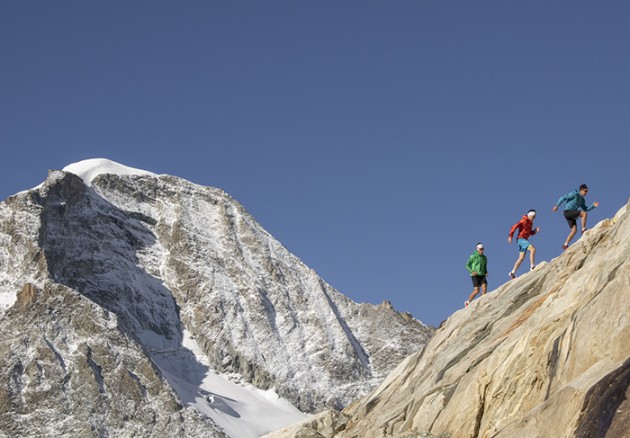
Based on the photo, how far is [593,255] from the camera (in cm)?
3133

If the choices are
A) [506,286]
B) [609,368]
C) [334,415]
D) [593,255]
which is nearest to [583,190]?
[506,286]

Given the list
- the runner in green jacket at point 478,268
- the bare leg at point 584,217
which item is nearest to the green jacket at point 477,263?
the runner in green jacket at point 478,268

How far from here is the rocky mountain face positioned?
23438 millimetres

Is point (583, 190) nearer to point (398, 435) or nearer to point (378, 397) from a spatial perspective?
point (378, 397)

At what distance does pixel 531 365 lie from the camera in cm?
2750

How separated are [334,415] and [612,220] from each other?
1170 centimetres

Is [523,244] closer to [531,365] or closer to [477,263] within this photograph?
[477,263]

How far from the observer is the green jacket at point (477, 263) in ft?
135

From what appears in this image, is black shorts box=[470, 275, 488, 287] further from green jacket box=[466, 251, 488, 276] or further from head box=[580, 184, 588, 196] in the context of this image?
head box=[580, 184, 588, 196]

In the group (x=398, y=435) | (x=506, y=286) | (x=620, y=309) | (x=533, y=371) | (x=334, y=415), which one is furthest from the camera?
(x=334, y=415)

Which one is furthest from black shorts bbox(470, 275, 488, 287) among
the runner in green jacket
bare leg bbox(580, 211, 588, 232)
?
bare leg bbox(580, 211, 588, 232)

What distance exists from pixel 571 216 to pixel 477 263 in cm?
393

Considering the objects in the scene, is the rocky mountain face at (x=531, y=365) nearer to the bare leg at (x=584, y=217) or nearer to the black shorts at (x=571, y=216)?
the bare leg at (x=584, y=217)

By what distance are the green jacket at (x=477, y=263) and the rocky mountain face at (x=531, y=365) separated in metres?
2.51
